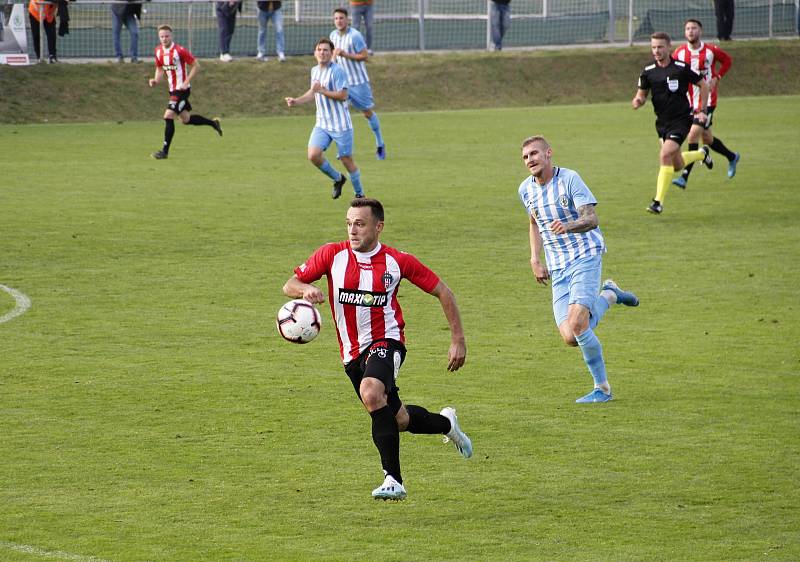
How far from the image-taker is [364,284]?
307 inches

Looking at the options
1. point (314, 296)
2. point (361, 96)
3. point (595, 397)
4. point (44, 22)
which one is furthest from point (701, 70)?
point (44, 22)

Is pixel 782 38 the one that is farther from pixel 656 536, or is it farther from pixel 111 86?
pixel 656 536

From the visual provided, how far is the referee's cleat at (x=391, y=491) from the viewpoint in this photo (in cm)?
741

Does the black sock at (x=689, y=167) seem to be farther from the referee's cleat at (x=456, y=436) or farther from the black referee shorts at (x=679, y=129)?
the referee's cleat at (x=456, y=436)

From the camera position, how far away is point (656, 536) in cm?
708

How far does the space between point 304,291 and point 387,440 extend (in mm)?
981

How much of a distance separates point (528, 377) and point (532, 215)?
1.36 m

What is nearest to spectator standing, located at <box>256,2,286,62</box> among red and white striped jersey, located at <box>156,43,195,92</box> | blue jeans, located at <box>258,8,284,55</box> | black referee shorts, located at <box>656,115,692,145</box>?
blue jeans, located at <box>258,8,284,55</box>

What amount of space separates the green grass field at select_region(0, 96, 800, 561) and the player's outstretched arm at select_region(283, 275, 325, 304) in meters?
1.18

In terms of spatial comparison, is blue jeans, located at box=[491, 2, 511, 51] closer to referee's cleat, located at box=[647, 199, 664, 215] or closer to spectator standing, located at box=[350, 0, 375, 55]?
spectator standing, located at box=[350, 0, 375, 55]

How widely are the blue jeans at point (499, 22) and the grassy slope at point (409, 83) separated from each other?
2.00 feet

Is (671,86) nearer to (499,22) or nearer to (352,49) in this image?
(352,49)

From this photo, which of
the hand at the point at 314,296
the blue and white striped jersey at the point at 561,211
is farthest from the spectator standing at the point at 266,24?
the hand at the point at 314,296

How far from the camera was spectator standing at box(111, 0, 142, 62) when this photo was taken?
106ft
